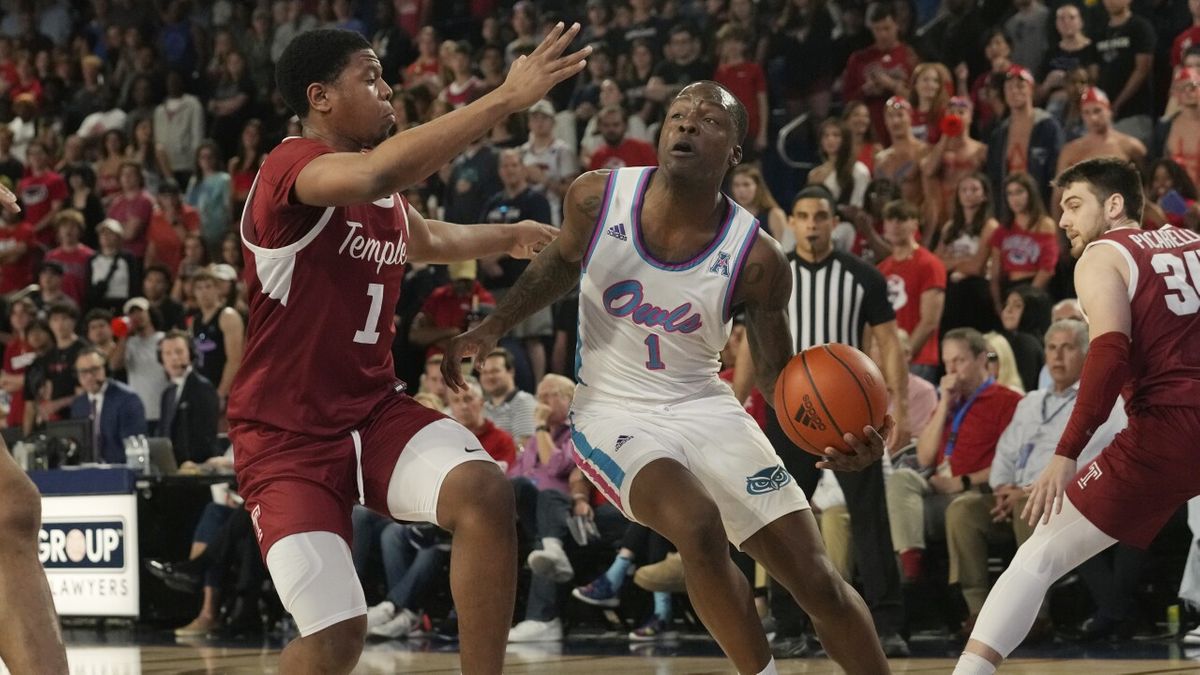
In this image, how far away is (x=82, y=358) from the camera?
455 inches

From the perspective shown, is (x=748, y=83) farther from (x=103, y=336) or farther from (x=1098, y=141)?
(x=103, y=336)

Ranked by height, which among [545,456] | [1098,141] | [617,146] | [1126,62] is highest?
[1126,62]

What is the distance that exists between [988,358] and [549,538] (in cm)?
264

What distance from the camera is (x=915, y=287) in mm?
10328

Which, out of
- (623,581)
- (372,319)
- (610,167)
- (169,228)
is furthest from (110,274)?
(372,319)

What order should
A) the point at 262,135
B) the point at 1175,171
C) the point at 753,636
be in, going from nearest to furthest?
1. the point at 753,636
2. the point at 1175,171
3. the point at 262,135

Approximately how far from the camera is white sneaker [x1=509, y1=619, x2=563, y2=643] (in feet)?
30.0

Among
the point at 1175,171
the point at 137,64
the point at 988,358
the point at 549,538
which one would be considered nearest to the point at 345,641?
the point at 549,538

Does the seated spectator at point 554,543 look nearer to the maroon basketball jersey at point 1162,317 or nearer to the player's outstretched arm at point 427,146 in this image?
the maroon basketball jersey at point 1162,317

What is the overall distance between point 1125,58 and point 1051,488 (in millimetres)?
7230

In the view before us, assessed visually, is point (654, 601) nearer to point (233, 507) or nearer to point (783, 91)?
point (233, 507)

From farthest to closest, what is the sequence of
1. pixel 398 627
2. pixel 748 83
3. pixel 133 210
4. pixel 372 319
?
pixel 133 210
pixel 748 83
pixel 398 627
pixel 372 319

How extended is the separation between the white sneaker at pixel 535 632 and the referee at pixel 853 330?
5.23 ft

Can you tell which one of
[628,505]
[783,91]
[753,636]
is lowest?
[753,636]
